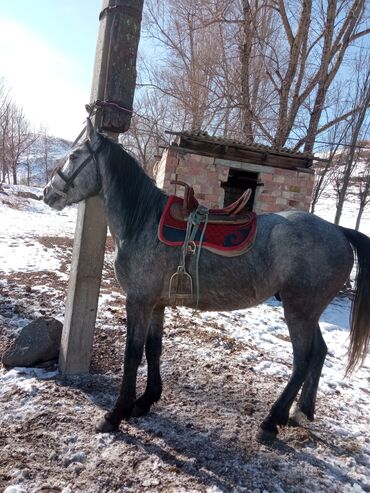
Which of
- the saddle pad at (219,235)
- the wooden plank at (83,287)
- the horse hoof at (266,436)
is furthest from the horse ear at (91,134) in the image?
the horse hoof at (266,436)

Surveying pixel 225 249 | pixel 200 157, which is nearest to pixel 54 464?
pixel 225 249

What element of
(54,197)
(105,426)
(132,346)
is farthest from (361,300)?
(54,197)

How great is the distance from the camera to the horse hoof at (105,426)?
8.65 ft

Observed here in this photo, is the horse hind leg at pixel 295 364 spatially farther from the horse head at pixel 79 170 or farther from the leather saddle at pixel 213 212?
the horse head at pixel 79 170

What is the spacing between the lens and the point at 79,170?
113 inches

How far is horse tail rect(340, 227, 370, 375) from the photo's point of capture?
2.74 m

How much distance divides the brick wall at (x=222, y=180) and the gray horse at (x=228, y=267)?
5723 mm

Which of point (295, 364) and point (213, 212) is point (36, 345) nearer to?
point (213, 212)

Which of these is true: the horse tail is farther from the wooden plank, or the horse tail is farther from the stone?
the stone

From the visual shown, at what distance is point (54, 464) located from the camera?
7.47ft

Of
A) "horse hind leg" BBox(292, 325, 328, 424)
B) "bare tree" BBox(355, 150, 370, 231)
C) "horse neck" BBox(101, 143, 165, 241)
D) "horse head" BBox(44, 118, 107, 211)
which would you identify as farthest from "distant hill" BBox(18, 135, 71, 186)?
"horse hind leg" BBox(292, 325, 328, 424)

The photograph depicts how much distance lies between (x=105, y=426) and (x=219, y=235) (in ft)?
5.52

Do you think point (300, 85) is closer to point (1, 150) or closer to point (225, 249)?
point (225, 249)

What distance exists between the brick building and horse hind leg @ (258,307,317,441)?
6347mm
